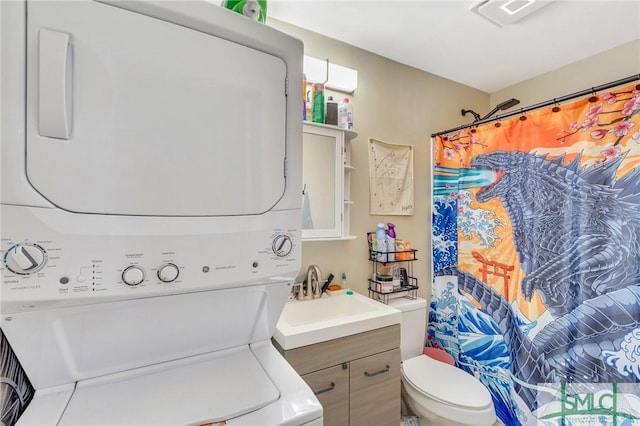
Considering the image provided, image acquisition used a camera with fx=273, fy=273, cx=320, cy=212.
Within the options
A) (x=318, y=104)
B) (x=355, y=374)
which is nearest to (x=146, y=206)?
(x=355, y=374)

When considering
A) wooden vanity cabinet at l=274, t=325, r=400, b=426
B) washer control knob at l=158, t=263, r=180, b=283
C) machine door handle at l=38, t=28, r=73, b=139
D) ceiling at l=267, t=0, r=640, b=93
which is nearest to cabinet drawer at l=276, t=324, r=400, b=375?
wooden vanity cabinet at l=274, t=325, r=400, b=426

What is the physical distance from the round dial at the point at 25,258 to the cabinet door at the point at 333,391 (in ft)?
3.26

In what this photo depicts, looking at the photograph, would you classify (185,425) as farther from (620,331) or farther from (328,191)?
(620,331)

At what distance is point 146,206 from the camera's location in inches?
23.3

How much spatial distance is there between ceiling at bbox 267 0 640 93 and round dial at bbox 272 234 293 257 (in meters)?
1.41

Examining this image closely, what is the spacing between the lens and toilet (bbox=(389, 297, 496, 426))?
1.38 meters

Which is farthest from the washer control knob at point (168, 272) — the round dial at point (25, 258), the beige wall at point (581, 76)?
the beige wall at point (581, 76)

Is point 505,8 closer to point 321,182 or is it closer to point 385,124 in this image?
point 385,124

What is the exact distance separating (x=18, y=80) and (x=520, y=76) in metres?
2.94

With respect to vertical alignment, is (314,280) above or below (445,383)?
above

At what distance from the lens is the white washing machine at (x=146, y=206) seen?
20.1 inches

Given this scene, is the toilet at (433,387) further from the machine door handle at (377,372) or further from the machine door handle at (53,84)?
the machine door handle at (53,84)

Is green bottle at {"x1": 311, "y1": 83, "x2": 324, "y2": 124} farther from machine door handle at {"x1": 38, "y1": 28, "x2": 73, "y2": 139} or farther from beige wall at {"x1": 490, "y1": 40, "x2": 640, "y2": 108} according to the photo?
beige wall at {"x1": 490, "y1": 40, "x2": 640, "y2": 108}

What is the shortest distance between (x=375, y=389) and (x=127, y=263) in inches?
49.8
